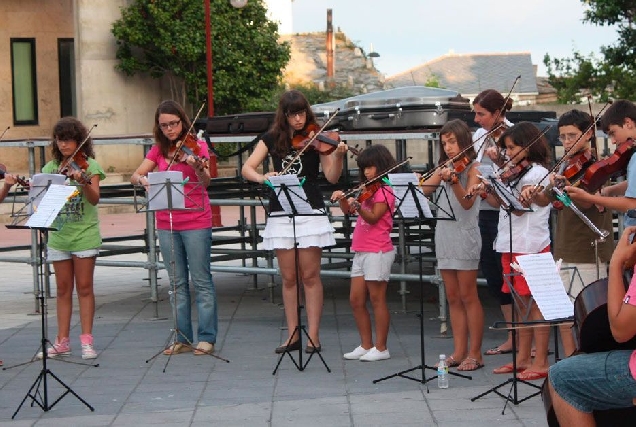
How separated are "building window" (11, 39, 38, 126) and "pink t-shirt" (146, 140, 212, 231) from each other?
852 inches

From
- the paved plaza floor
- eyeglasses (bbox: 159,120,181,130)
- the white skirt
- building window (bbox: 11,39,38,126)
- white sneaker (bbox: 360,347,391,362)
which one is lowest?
the paved plaza floor

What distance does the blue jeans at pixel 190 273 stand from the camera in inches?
361

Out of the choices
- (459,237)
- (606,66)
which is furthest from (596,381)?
(606,66)

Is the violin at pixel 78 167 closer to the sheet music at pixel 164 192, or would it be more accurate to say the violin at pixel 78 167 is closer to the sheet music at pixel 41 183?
the sheet music at pixel 41 183

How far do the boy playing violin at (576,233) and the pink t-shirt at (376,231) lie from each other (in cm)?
124

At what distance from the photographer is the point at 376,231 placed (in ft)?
29.0

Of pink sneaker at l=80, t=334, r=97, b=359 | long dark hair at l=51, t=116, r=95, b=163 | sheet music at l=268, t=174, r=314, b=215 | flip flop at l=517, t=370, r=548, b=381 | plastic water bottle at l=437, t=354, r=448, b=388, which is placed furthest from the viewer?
pink sneaker at l=80, t=334, r=97, b=359

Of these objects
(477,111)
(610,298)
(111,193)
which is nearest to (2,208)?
(111,193)

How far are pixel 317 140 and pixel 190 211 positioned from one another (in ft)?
3.80

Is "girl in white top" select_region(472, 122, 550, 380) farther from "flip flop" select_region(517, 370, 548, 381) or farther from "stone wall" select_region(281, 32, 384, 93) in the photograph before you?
"stone wall" select_region(281, 32, 384, 93)

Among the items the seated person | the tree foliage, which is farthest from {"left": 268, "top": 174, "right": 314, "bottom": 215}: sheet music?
the tree foliage

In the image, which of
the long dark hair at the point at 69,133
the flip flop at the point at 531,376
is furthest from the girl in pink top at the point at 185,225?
the flip flop at the point at 531,376

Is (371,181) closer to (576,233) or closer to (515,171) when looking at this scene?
(515,171)

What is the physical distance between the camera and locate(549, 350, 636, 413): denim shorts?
479cm
